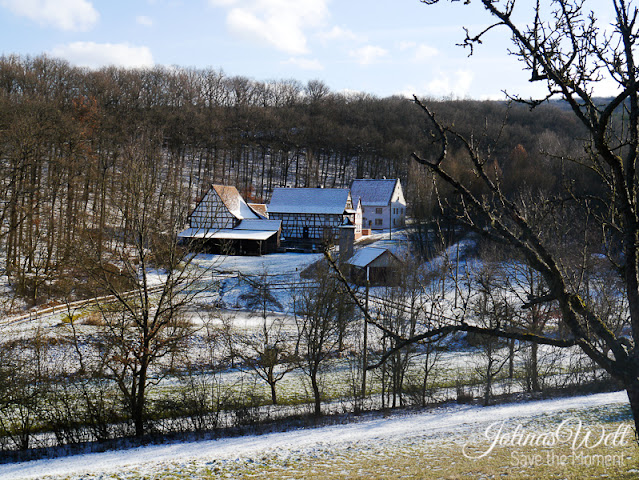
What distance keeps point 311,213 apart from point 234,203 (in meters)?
7.52

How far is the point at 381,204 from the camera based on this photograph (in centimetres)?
5188

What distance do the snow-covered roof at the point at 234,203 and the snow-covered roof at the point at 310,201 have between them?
2.19 meters

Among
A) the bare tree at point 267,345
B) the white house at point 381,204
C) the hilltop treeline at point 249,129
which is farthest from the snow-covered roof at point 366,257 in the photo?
the white house at point 381,204

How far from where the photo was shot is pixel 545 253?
399cm

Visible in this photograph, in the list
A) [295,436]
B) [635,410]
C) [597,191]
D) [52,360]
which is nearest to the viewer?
[635,410]

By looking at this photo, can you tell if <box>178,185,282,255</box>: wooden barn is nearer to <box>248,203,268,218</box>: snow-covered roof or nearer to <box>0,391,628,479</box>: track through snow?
<box>248,203,268,218</box>: snow-covered roof

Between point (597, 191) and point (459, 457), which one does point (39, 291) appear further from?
point (597, 191)

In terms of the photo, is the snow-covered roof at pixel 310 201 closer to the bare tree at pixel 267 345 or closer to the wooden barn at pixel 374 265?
the wooden barn at pixel 374 265

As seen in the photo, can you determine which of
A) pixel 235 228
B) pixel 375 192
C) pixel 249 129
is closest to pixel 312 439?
pixel 235 228

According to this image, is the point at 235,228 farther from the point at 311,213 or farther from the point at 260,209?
the point at 260,209

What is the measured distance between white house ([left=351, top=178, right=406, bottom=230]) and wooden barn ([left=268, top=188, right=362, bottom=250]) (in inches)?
208

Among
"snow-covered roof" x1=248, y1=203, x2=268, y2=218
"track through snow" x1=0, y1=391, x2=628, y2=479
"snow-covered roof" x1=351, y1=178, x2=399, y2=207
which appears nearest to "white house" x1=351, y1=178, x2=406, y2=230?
"snow-covered roof" x1=351, y1=178, x2=399, y2=207

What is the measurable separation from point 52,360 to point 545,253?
65.5 ft

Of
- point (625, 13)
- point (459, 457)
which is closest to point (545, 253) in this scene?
point (625, 13)
